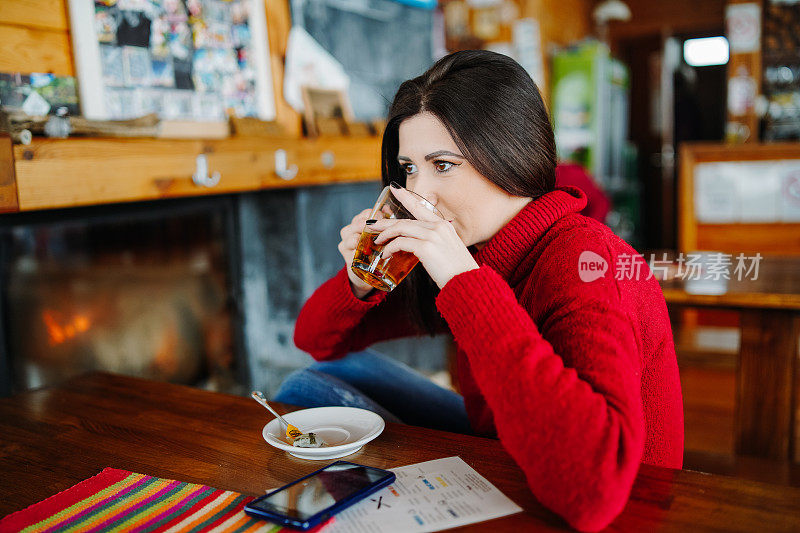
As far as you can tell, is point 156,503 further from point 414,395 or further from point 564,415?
point 414,395

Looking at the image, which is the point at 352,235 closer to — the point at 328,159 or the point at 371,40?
the point at 328,159

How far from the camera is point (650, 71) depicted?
7.22m

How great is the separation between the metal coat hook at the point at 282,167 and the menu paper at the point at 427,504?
4.83 feet

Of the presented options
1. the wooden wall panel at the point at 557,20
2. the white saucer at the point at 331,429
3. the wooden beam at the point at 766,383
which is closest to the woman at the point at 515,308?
the white saucer at the point at 331,429

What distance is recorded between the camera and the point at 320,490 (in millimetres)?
884

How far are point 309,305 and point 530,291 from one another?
1.89 feet

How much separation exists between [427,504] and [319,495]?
0.47ft

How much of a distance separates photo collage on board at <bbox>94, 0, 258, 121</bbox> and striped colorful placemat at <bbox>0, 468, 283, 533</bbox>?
4.13 feet

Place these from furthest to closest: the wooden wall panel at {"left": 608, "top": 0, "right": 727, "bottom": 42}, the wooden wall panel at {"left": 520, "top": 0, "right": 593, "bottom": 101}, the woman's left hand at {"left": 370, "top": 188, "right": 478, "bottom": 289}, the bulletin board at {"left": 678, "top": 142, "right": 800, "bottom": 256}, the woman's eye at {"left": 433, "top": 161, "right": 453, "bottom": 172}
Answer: the wooden wall panel at {"left": 608, "top": 0, "right": 727, "bottom": 42}, the wooden wall panel at {"left": 520, "top": 0, "right": 593, "bottom": 101}, the bulletin board at {"left": 678, "top": 142, "right": 800, "bottom": 256}, the woman's eye at {"left": 433, "top": 161, "right": 453, "bottom": 172}, the woman's left hand at {"left": 370, "top": 188, "right": 478, "bottom": 289}

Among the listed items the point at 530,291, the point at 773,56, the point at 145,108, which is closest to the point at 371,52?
the point at 145,108

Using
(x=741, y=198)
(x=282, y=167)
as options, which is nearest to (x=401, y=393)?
(x=282, y=167)

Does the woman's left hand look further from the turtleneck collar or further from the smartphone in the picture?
the smartphone

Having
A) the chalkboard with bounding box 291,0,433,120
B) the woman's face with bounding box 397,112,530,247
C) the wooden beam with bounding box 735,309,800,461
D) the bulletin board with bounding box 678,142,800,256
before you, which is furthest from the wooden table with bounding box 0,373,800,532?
the bulletin board with bounding box 678,142,800,256

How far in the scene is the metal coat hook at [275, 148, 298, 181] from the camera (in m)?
2.23
